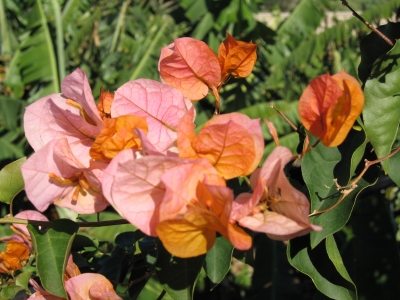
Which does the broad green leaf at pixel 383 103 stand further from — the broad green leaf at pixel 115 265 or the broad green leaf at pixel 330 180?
the broad green leaf at pixel 115 265

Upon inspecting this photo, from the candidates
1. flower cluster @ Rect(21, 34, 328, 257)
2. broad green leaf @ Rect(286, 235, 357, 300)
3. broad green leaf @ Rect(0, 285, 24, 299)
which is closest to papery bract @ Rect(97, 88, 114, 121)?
flower cluster @ Rect(21, 34, 328, 257)

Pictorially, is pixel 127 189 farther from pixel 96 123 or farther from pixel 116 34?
pixel 116 34

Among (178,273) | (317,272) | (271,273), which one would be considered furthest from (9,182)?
(271,273)

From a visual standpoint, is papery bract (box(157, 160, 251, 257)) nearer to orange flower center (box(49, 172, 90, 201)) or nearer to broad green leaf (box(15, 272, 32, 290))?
orange flower center (box(49, 172, 90, 201))

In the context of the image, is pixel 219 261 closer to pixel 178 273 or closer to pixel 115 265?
pixel 178 273

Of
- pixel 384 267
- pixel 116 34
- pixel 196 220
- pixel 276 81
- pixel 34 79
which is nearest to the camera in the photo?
pixel 196 220

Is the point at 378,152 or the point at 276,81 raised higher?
the point at 378,152

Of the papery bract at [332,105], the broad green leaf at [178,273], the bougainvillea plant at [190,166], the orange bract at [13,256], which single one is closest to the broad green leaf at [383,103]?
the bougainvillea plant at [190,166]

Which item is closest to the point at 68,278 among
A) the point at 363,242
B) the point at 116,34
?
the point at 363,242
